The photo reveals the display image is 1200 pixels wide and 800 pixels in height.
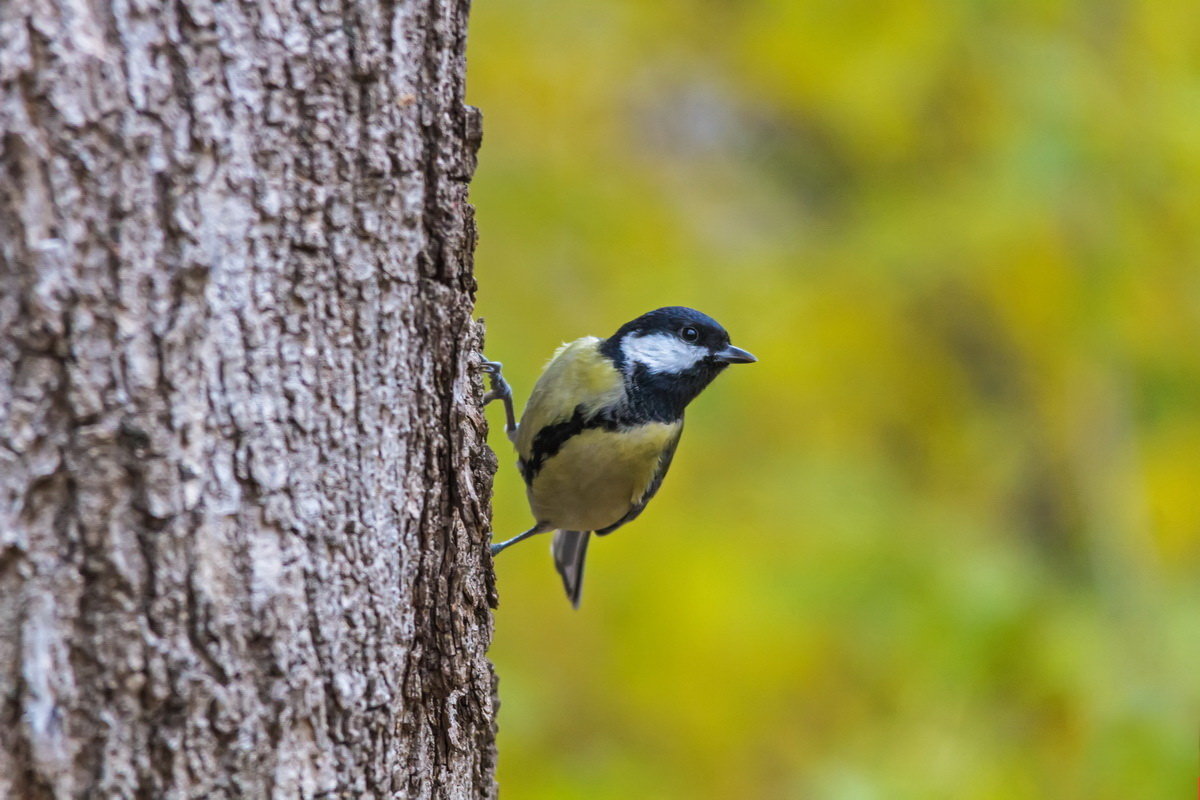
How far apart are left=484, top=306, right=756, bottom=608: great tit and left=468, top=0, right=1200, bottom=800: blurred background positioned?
41 cm

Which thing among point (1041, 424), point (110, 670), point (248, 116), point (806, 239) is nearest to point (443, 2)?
point (248, 116)

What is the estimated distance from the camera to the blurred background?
4.38 metres

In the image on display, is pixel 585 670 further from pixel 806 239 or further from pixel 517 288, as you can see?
pixel 806 239

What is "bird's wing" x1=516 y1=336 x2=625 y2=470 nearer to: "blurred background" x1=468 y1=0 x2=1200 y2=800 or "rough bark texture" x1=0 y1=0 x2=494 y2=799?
"blurred background" x1=468 y1=0 x2=1200 y2=800

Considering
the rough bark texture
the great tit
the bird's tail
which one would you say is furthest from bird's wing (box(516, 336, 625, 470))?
the rough bark texture

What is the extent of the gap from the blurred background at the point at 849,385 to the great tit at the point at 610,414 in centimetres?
41

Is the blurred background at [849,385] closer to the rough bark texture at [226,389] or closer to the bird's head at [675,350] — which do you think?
the bird's head at [675,350]

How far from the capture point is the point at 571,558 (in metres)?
4.55

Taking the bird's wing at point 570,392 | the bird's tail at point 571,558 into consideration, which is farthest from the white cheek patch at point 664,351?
the bird's tail at point 571,558

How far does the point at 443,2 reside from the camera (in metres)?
1.84

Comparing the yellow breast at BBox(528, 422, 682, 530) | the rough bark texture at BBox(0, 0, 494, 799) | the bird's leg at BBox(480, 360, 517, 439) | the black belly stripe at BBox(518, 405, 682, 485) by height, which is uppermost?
the bird's leg at BBox(480, 360, 517, 439)

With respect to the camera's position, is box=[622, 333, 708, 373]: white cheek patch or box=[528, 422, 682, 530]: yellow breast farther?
box=[622, 333, 708, 373]: white cheek patch

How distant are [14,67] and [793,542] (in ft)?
12.3

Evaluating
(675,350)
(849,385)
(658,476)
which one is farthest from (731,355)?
(849,385)
